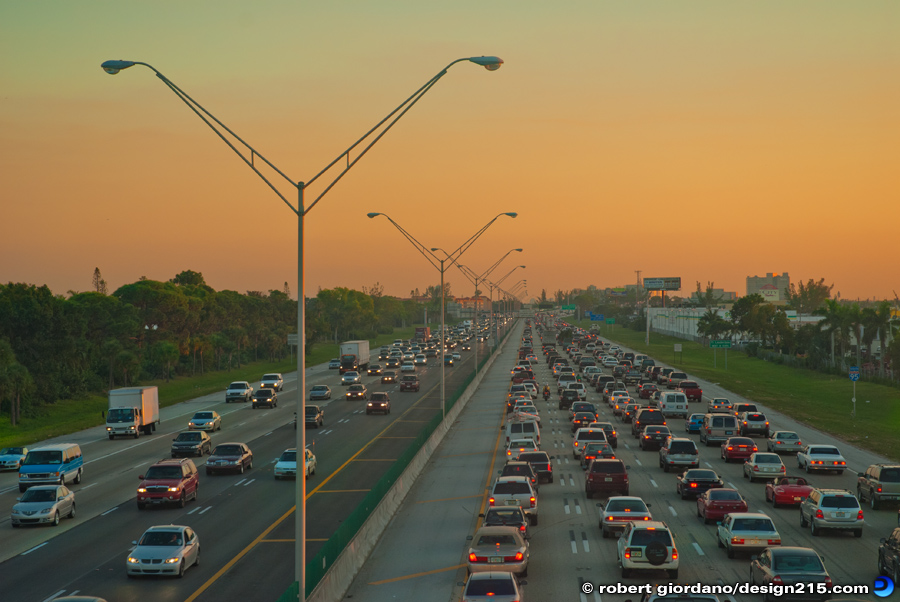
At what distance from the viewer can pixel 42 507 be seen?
1226 inches

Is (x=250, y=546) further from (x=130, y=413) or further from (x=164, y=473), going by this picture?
(x=130, y=413)

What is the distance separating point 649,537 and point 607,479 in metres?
12.4

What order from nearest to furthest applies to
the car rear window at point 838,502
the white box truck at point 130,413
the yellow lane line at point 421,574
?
the yellow lane line at point 421,574 < the car rear window at point 838,502 < the white box truck at point 130,413

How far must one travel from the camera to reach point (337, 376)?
344 ft

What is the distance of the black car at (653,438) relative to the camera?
49094mm

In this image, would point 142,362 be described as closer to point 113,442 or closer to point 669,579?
point 113,442

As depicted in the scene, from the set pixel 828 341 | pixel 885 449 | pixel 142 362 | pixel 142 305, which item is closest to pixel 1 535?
pixel 885 449

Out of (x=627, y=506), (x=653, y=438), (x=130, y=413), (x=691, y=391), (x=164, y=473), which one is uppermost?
(x=627, y=506)

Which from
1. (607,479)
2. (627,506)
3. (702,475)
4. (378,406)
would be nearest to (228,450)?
(607,479)

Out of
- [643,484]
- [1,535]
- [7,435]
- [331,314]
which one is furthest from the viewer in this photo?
[331,314]

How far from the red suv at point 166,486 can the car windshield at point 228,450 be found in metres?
7.10

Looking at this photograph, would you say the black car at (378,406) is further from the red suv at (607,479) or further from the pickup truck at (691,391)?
the red suv at (607,479)

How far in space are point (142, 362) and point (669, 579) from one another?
287 feet

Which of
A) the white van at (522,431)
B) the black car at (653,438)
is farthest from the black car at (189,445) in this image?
the black car at (653,438)
